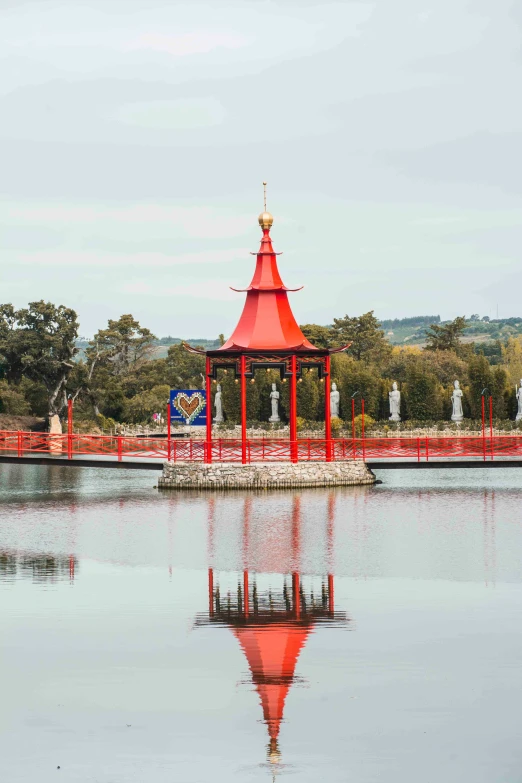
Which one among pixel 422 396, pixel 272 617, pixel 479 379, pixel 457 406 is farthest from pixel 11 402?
pixel 272 617

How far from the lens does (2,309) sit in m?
69.5

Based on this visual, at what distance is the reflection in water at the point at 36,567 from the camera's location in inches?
704

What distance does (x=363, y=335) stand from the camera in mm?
91125

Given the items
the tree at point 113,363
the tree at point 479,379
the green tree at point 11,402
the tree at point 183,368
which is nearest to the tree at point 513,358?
the tree at point 183,368

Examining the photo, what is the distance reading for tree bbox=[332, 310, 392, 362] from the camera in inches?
3573

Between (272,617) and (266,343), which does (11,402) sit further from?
(272,617)

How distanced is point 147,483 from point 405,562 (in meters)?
20.9

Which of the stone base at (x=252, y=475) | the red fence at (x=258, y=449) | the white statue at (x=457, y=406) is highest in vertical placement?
the white statue at (x=457, y=406)

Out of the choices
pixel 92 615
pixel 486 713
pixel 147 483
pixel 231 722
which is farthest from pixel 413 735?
pixel 147 483

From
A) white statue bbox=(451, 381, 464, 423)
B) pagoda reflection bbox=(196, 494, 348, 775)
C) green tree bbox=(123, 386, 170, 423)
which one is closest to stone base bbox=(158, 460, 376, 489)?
pagoda reflection bbox=(196, 494, 348, 775)

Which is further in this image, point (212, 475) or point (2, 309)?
point (2, 309)

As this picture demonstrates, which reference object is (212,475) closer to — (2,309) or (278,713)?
(278,713)

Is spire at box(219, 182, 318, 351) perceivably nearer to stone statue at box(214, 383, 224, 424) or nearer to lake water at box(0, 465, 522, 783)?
lake water at box(0, 465, 522, 783)

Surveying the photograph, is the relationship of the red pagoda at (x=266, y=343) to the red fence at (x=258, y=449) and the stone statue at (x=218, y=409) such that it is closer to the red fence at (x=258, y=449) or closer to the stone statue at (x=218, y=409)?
the red fence at (x=258, y=449)
